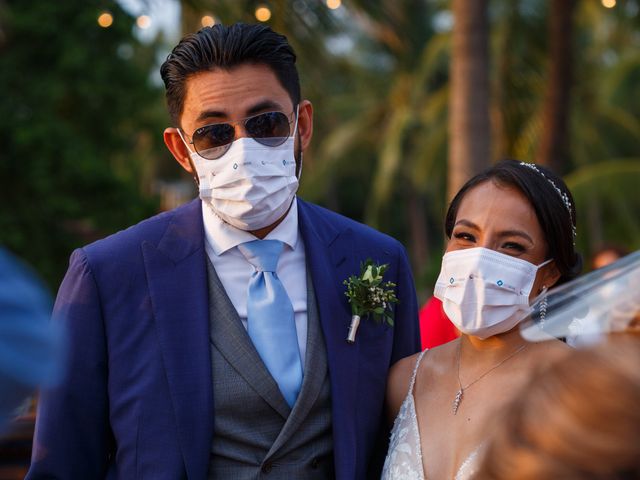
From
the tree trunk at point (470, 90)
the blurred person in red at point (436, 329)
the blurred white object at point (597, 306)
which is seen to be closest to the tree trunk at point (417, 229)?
the tree trunk at point (470, 90)

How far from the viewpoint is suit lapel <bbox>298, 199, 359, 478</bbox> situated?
341 cm

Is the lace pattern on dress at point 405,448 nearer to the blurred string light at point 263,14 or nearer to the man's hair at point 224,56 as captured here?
the man's hair at point 224,56

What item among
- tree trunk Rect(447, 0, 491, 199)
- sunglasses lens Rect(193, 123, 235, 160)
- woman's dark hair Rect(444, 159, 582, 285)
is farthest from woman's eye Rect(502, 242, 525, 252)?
tree trunk Rect(447, 0, 491, 199)

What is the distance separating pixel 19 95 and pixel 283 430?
56.3ft

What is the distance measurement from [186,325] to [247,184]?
0.54 meters

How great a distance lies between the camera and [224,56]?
3.61 m

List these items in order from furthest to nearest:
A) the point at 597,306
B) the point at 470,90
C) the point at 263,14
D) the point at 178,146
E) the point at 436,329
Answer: the point at 263,14, the point at 470,90, the point at 436,329, the point at 178,146, the point at 597,306

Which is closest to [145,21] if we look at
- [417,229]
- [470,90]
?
[470,90]

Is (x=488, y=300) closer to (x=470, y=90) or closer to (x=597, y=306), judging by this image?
(x=597, y=306)

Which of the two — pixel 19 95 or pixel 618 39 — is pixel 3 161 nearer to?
pixel 19 95

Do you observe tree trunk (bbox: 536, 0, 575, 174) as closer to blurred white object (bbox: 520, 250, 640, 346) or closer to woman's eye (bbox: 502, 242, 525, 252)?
woman's eye (bbox: 502, 242, 525, 252)

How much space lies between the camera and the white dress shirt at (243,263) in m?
3.55

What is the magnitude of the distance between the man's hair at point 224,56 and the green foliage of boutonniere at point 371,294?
0.72 m

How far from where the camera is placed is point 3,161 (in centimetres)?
1880
